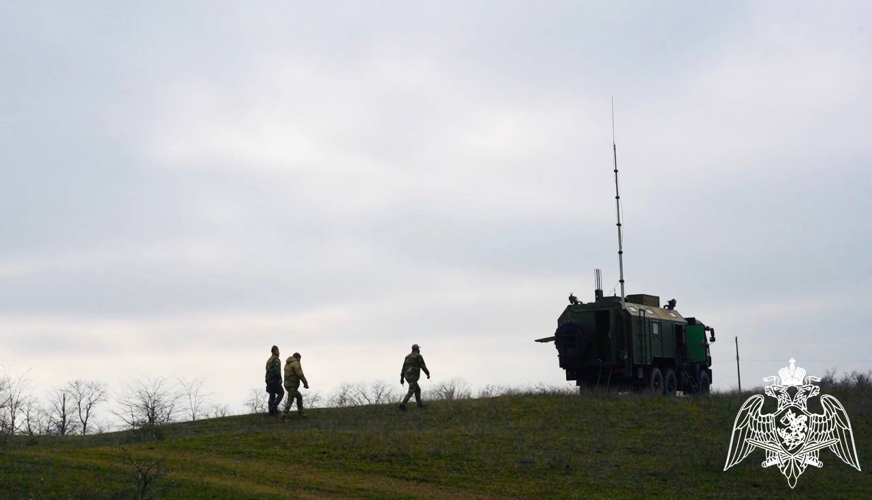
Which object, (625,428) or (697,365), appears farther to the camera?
(697,365)

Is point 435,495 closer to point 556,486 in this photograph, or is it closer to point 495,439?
point 556,486

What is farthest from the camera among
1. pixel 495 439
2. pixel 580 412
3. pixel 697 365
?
pixel 697 365

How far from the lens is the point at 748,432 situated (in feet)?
78.4

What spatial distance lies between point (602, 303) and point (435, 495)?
14926 mm

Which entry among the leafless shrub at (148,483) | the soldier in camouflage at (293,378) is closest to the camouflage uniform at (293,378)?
the soldier in camouflage at (293,378)

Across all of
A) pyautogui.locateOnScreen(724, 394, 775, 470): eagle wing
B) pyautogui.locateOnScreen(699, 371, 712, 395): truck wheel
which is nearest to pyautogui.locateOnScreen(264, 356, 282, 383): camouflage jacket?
pyautogui.locateOnScreen(724, 394, 775, 470): eagle wing

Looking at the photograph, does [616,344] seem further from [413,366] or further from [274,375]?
[274,375]

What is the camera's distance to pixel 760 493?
19.0m

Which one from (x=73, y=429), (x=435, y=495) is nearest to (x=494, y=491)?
(x=435, y=495)

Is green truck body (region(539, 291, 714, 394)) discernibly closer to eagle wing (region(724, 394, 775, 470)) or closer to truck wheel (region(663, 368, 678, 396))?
truck wheel (region(663, 368, 678, 396))

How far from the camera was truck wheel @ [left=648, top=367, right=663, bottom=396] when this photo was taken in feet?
105

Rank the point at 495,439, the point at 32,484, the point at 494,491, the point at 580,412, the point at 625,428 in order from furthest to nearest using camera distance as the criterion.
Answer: the point at 580,412, the point at 625,428, the point at 495,439, the point at 494,491, the point at 32,484

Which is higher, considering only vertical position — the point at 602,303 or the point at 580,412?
the point at 602,303

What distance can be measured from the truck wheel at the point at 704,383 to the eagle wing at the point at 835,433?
438 inches
